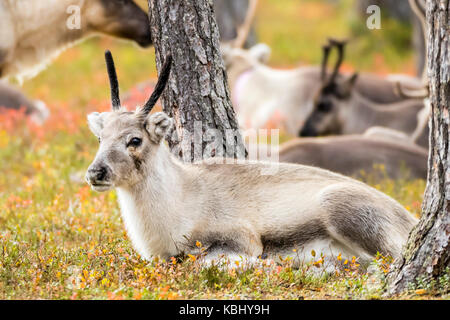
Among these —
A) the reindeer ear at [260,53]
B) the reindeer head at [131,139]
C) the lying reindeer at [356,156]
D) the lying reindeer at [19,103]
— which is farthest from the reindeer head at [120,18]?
the reindeer ear at [260,53]

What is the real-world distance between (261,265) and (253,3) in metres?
6.71

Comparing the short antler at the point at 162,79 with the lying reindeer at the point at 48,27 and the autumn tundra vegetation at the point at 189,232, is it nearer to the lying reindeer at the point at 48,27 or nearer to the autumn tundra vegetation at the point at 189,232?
the autumn tundra vegetation at the point at 189,232

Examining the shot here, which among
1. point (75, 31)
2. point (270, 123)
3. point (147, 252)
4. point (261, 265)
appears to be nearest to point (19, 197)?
point (75, 31)

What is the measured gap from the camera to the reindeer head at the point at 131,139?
235 inches

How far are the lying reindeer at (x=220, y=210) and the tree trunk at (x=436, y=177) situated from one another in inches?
38.4

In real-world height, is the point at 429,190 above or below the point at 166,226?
above

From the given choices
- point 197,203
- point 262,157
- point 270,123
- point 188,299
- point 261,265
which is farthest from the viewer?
point 270,123

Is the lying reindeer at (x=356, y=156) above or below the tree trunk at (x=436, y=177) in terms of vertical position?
below

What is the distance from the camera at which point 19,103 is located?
634 inches

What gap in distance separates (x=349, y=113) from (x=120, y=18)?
19.8ft

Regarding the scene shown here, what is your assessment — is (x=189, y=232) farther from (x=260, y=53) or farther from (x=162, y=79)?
(x=260, y=53)

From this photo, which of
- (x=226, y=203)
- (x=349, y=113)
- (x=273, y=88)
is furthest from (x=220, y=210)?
(x=273, y=88)

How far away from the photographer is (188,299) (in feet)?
17.2

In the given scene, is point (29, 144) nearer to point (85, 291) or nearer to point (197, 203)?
point (197, 203)
